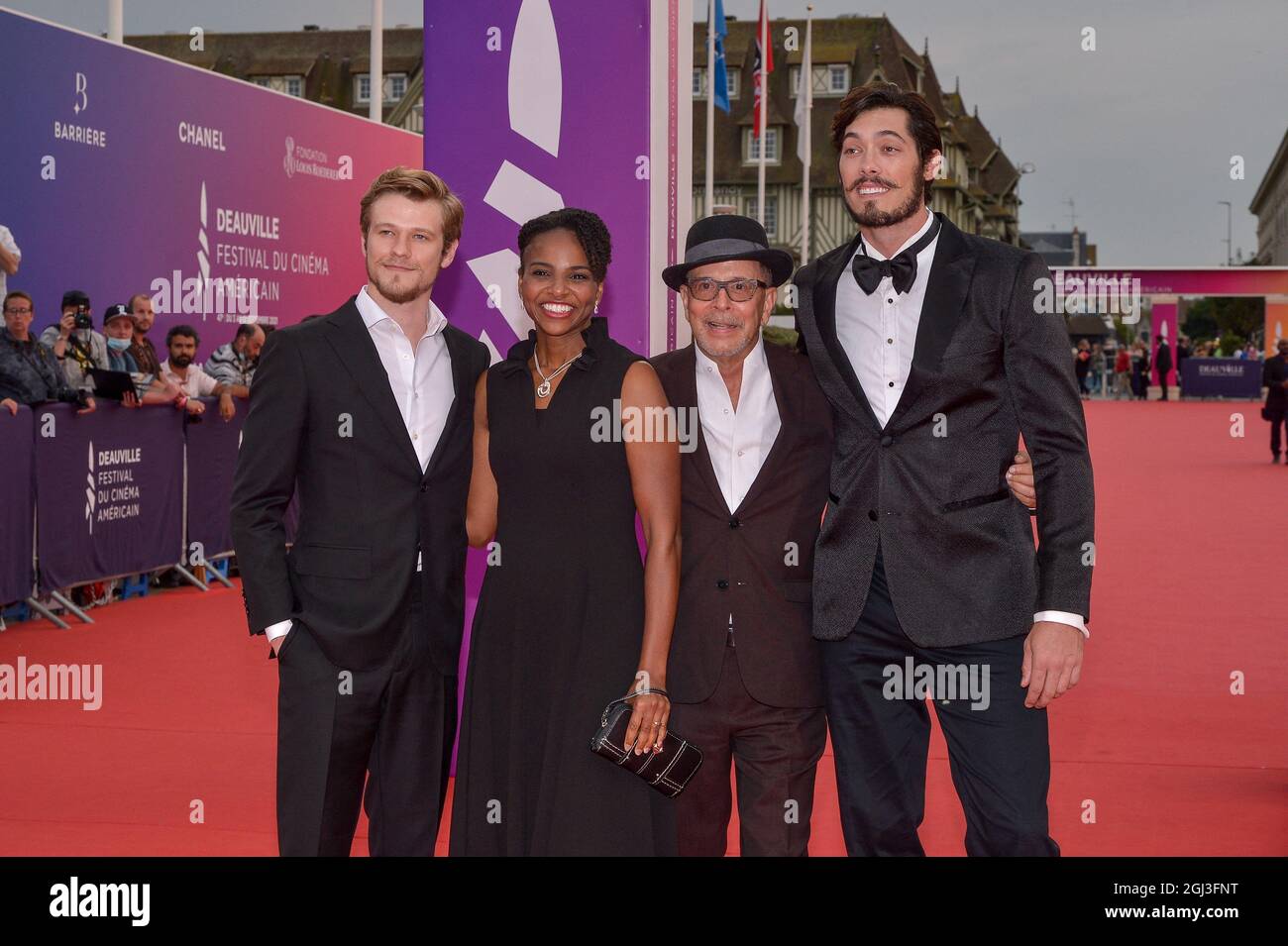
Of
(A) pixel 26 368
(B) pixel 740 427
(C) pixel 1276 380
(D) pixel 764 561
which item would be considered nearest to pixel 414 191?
(B) pixel 740 427

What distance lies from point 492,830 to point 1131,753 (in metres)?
4.25

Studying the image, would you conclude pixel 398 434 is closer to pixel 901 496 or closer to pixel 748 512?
pixel 748 512

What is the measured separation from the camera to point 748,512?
3.86 metres

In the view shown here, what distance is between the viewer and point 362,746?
3744 millimetres

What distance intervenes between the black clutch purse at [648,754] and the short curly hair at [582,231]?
1.10 m

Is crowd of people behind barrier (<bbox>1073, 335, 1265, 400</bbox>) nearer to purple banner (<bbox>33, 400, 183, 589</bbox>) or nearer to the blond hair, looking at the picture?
purple banner (<bbox>33, 400, 183, 589</bbox>)

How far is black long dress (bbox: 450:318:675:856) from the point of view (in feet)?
12.2

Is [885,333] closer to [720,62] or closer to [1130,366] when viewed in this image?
[720,62]

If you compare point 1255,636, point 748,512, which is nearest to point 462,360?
point 748,512

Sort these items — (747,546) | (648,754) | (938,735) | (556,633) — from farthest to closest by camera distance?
(938,735) < (747,546) < (556,633) < (648,754)

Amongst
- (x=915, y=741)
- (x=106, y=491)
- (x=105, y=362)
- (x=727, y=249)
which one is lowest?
(x=915, y=741)

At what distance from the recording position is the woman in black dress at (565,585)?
12.2ft

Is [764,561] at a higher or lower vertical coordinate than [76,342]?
lower

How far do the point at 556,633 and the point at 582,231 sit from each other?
1028mm
